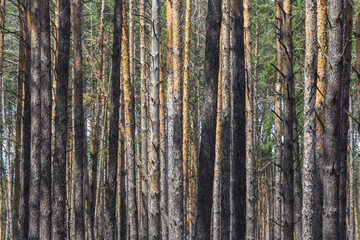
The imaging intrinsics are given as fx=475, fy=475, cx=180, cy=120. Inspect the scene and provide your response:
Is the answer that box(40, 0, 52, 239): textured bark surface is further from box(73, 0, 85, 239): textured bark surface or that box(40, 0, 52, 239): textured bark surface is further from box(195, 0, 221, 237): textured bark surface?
box(195, 0, 221, 237): textured bark surface

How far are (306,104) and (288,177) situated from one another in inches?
68.1

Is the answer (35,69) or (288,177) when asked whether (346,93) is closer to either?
(288,177)

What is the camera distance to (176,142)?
9.24m

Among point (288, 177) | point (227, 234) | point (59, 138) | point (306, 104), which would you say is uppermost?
point (306, 104)

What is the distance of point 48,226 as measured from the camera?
8.84m

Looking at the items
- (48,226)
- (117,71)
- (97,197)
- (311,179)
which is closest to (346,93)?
(311,179)

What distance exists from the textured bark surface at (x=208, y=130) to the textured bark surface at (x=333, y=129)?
245 centimetres

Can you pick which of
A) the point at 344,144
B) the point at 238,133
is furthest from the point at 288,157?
the point at 344,144

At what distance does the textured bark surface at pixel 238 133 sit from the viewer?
9789 mm

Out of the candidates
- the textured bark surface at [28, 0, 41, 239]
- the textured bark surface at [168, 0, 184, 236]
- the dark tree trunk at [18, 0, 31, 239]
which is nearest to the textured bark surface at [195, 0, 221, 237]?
the textured bark surface at [168, 0, 184, 236]

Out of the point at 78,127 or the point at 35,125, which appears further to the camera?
the point at 78,127

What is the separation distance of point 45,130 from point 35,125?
0.79 ft

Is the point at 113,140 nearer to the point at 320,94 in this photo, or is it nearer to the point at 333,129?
the point at 320,94

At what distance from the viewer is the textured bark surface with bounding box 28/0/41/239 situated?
905cm
